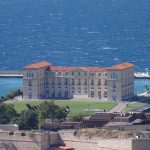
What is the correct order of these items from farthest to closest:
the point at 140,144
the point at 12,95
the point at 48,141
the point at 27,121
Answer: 1. the point at 12,95
2. the point at 27,121
3. the point at 48,141
4. the point at 140,144

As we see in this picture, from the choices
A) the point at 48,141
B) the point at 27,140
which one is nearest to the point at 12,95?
the point at 27,140

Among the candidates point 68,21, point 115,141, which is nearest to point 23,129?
point 115,141

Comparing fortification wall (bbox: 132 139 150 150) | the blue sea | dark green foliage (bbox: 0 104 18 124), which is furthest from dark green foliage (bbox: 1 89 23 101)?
fortification wall (bbox: 132 139 150 150)

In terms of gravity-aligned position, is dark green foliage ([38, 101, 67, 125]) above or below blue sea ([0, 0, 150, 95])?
below

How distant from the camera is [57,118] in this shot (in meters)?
81.8

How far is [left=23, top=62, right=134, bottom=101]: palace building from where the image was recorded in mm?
99188

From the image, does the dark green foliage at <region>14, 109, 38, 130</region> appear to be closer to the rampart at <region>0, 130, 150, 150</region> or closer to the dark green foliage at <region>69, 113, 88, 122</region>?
the dark green foliage at <region>69, 113, 88, 122</region>

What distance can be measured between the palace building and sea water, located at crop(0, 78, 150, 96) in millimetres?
2354

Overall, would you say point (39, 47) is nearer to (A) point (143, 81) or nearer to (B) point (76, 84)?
(A) point (143, 81)

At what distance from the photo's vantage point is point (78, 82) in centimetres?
10100

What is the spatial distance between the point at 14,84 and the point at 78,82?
9.50 meters

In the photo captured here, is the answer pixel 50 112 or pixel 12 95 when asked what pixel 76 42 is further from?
pixel 50 112

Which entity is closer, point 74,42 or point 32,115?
point 32,115

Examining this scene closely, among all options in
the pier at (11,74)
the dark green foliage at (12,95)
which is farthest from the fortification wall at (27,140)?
the pier at (11,74)
